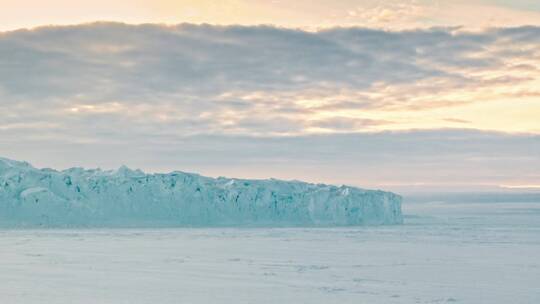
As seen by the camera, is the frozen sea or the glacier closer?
the frozen sea

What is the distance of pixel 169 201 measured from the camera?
32.2 metres

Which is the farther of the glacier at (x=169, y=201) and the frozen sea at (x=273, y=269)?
the glacier at (x=169, y=201)

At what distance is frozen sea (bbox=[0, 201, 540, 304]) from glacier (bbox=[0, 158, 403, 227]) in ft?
24.4

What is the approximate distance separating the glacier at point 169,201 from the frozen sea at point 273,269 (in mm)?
7431

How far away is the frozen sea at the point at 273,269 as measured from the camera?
10.9 m

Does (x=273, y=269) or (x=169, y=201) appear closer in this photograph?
(x=273, y=269)

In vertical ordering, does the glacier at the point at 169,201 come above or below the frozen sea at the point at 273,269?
above

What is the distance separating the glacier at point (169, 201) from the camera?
30.6 metres

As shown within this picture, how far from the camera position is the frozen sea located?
35.7 ft

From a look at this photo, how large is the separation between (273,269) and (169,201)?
18.3 m

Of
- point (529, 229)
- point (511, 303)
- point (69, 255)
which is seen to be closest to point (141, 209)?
point (69, 255)

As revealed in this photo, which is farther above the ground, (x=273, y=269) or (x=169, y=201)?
(x=169, y=201)

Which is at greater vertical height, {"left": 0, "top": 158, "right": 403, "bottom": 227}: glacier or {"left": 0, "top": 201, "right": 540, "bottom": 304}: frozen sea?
{"left": 0, "top": 158, "right": 403, "bottom": 227}: glacier

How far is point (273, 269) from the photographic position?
14484 mm
